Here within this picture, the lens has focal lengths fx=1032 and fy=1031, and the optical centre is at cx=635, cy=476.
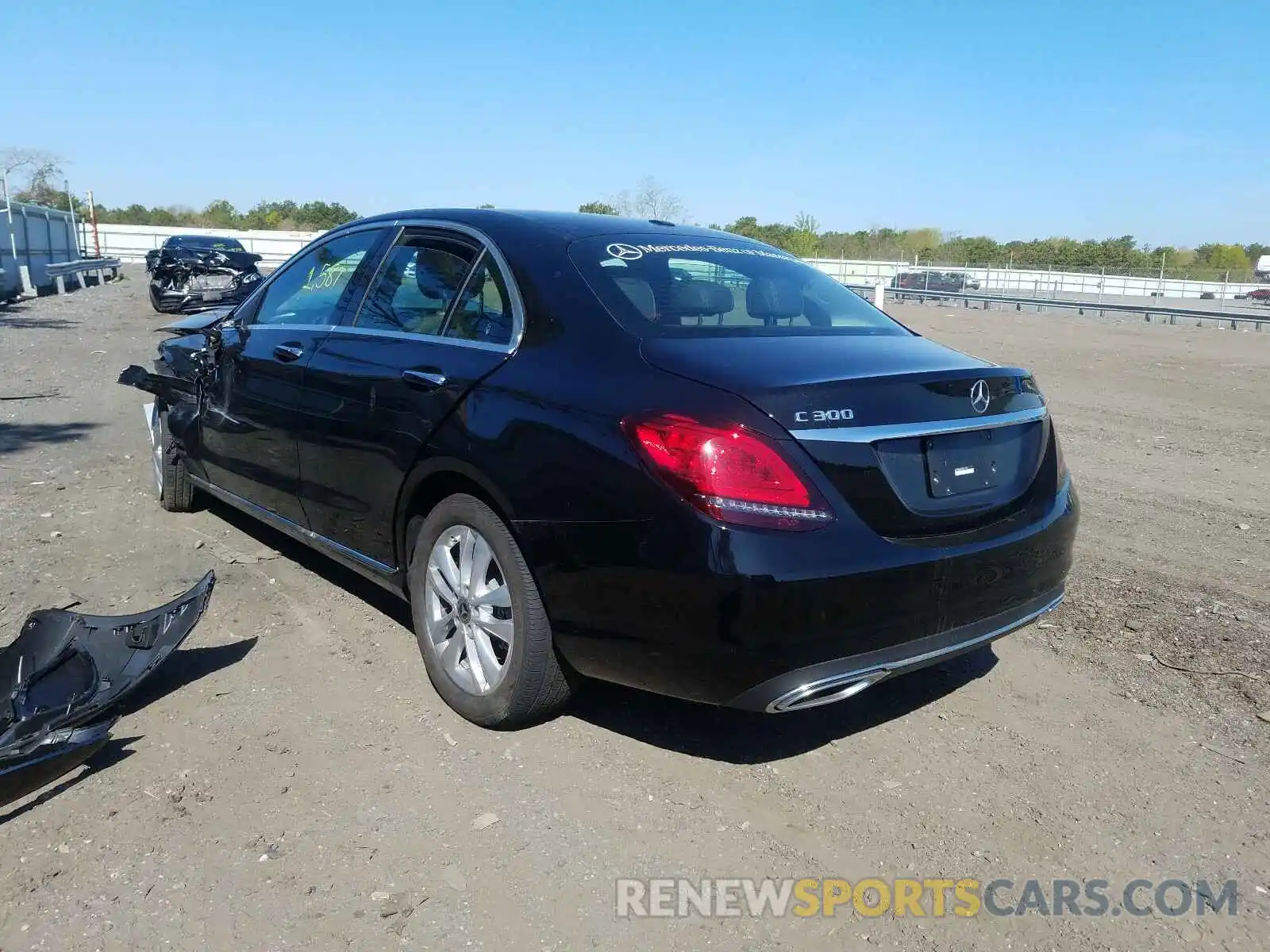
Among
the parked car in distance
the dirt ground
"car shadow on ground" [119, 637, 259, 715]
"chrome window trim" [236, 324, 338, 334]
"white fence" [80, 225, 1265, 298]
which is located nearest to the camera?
the dirt ground

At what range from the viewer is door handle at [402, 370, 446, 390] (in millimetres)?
3547

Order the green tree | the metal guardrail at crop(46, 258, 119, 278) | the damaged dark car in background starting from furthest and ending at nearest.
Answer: the green tree < the metal guardrail at crop(46, 258, 119, 278) < the damaged dark car in background

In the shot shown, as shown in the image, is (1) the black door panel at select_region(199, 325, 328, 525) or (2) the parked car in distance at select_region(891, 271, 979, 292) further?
(2) the parked car in distance at select_region(891, 271, 979, 292)

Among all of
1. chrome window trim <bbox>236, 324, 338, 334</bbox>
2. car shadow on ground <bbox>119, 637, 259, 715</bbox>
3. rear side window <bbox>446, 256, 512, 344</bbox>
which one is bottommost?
car shadow on ground <bbox>119, 637, 259, 715</bbox>

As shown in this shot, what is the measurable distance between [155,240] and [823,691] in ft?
199

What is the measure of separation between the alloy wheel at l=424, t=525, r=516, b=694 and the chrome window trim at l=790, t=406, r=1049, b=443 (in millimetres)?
1110

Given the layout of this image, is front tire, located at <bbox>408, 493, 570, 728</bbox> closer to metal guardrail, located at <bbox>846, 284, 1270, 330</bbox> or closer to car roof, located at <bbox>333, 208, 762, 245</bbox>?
car roof, located at <bbox>333, 208, 762, 245</bbox>

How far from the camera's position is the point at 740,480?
274 cm

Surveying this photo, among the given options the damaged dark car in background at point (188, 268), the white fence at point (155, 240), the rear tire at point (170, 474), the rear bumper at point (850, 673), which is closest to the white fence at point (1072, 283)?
the white fence at point (155, 240)

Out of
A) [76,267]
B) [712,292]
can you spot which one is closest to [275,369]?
[712,292]

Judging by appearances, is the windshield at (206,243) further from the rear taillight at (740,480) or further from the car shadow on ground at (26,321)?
the rear taillight at (740,480)

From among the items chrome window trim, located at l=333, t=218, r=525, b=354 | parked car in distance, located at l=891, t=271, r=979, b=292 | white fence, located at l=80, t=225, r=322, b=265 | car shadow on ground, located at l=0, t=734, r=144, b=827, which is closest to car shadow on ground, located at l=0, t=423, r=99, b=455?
chrome window trim, located at l=333, t=218, r=525, b=354

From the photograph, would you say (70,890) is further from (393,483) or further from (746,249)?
(746,249)

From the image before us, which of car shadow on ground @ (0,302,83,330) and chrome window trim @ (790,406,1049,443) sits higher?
chrome window trim @ (790,406,1049,443)
